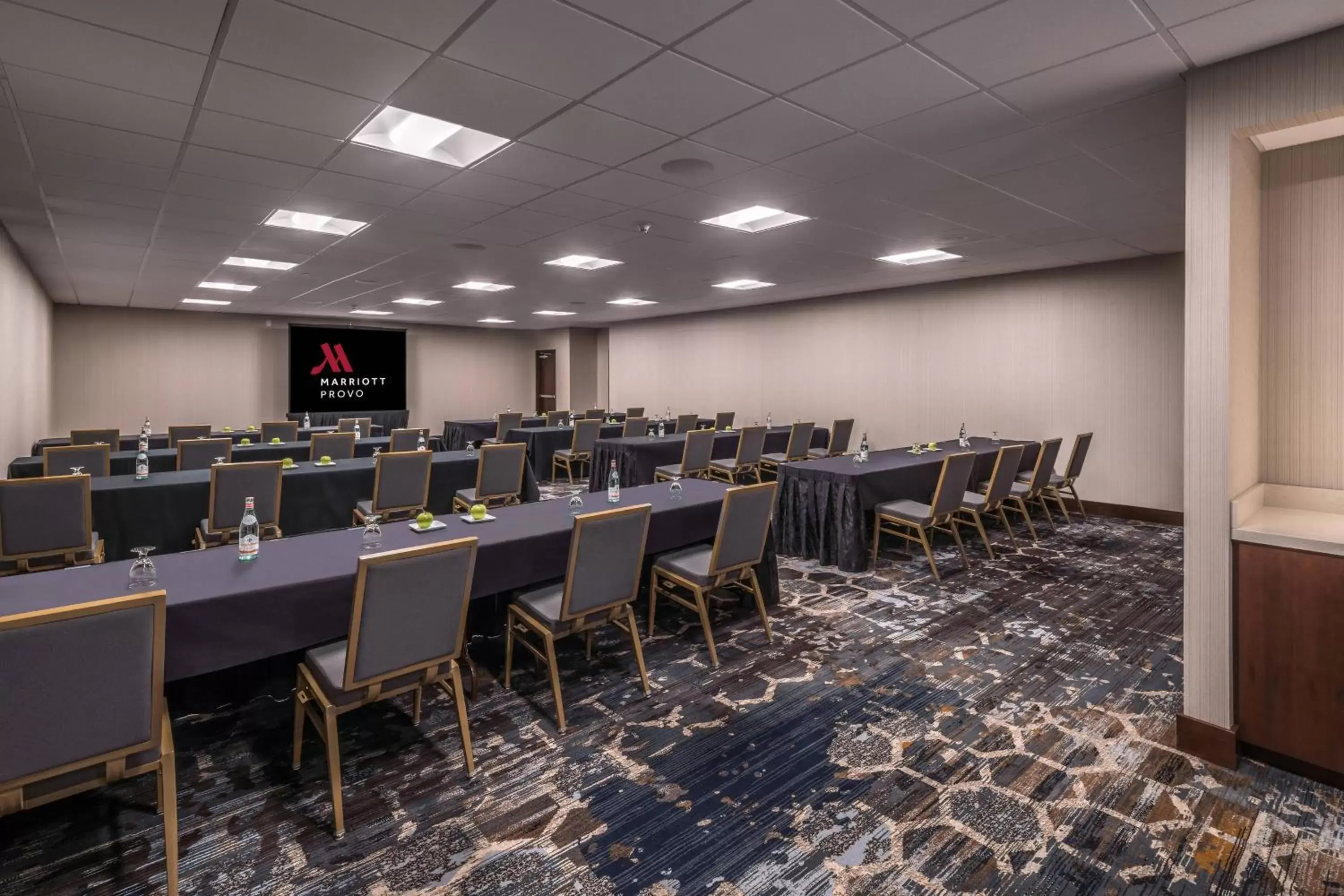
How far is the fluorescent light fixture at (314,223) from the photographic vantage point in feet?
16.9

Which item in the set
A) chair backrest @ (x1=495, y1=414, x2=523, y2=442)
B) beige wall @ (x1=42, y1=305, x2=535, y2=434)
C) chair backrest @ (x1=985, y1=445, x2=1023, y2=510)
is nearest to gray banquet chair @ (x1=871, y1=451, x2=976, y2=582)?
chair backrest @ (x1=985, y1=445, x2=1023, y2=510)

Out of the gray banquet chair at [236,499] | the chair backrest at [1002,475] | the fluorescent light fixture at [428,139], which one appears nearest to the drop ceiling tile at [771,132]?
the fluorescent light fixture at [428,139]

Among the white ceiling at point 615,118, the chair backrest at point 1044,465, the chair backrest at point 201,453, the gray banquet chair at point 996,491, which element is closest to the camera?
the white ceiling at point 615,118

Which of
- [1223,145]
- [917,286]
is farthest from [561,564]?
[917,286]

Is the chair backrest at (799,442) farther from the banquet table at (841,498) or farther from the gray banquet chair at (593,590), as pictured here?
the gray banquet chair at (593,590)

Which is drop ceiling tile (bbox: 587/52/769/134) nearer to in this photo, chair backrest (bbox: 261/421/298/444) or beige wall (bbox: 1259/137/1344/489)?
beige wall (bbox: 1259/137/1344/489)

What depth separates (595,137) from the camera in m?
3.41

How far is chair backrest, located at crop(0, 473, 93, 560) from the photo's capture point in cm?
394

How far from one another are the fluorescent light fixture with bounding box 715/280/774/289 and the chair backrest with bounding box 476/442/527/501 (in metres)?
3.92

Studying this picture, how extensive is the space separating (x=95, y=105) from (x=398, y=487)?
308cm

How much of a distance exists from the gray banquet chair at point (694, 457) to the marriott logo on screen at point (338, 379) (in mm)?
9588

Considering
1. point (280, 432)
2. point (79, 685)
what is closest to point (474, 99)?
Result: point (79, 685)

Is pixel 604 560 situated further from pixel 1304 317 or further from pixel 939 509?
pixel 1304 317

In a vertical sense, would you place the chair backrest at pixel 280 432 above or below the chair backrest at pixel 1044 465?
above
